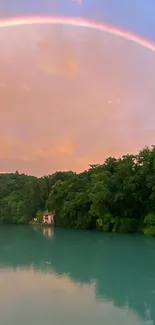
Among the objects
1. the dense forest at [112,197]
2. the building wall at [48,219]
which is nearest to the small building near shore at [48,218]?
the building wall at [48,219]

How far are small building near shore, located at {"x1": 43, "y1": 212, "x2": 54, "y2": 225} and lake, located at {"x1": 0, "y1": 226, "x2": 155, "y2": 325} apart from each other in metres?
24.1

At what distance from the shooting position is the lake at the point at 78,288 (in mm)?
7320

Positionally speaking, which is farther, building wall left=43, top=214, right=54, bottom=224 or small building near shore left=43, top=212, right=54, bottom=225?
building wall left=43, top=214, right=54, bottom=224

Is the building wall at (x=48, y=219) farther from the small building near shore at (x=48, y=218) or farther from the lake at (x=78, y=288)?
the lake at (x=78, y=288)

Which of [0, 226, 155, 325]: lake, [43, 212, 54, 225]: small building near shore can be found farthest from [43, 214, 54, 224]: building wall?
[0, 226, 155, 325]: lake

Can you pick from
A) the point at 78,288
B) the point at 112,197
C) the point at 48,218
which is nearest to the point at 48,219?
the point at 48,218

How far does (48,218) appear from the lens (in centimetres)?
4272

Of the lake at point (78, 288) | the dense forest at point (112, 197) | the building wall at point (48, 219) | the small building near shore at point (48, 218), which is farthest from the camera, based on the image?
the building wall at point (48, 219)

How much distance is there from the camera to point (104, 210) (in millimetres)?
30031

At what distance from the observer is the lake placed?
732 centimetres

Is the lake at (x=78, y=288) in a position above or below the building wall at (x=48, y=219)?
below

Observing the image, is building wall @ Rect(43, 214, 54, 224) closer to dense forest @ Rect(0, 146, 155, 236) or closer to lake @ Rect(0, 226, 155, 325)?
dense forest @ Rect(0, 146, 155, 236)

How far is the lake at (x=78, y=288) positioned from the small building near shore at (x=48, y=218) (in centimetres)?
2410

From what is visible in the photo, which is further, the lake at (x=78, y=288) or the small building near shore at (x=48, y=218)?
the small building near shore at (x=48, y=218)
